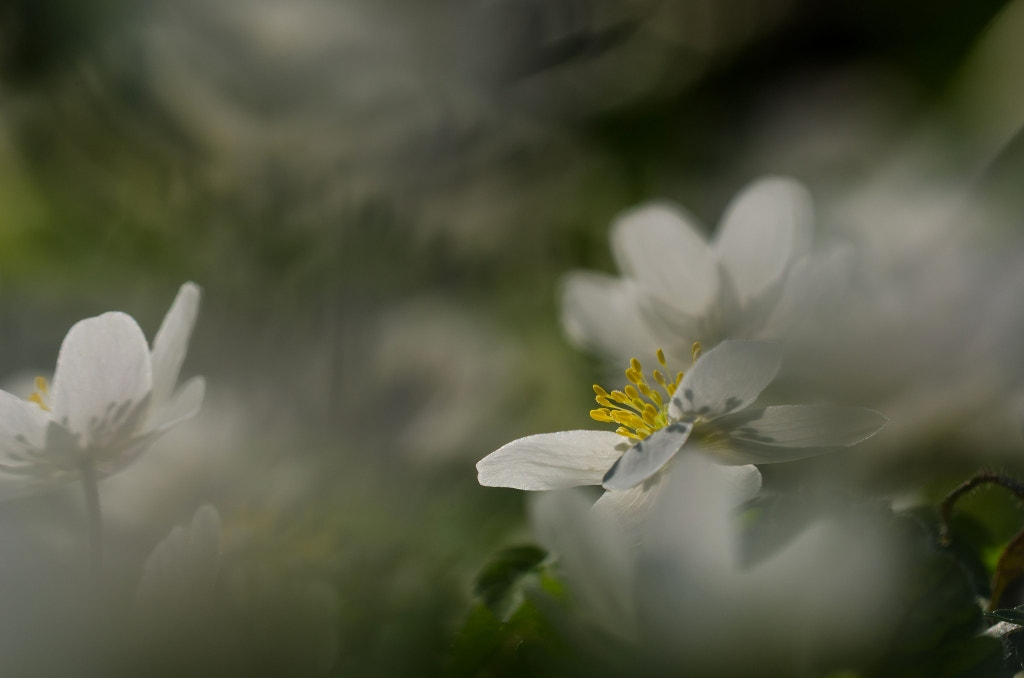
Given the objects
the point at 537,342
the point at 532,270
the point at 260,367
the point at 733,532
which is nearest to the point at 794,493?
the point at 733,532

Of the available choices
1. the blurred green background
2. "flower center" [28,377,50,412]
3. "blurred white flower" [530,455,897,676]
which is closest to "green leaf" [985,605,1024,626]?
"blurred white flower" [530,455,897,676]

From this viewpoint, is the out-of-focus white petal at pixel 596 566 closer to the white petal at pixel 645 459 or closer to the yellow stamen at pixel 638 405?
the white petal at pixel 645 459

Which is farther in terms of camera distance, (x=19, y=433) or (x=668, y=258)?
(x=668, y=258)

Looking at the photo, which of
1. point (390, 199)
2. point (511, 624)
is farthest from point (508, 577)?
point (390, 199)

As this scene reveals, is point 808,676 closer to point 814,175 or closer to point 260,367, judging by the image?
point 260,367

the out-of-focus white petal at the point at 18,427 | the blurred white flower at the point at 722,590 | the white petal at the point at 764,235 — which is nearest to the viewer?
the blurred white flower at the point at 722,590

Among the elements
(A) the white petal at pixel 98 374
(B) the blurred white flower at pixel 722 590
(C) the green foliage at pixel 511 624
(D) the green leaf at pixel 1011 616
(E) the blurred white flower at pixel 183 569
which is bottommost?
(D) the green leaf at pixel 1011 616

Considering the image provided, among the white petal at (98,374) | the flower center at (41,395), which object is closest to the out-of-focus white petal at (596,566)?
the white petal at (98,374)

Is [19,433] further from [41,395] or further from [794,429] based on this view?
[794,429]
